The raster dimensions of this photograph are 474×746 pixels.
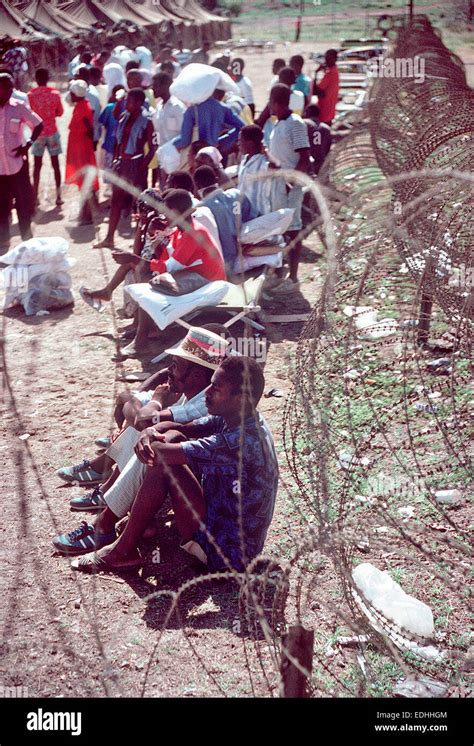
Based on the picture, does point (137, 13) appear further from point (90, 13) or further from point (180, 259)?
point (180, 259)

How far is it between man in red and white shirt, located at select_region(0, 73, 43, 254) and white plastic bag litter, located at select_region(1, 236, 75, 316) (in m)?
1.25

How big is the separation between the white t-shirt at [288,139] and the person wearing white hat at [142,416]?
3.74 m

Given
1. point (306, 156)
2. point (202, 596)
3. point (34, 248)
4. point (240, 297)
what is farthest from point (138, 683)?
point (306, 156)

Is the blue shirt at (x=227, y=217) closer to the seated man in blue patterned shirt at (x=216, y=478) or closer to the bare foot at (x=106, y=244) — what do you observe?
the bare foot at (x=106, y=244)

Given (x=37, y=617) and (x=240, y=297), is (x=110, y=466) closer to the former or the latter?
(x=37, y=617)

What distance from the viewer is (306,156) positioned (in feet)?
24.9

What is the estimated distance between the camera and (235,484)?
375 cm

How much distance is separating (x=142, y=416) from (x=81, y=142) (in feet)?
22.1

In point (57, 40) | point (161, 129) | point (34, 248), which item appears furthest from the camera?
point (57, 40)

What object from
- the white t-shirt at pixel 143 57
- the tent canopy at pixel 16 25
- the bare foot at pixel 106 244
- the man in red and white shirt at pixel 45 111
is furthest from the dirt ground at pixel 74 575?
the tent canopy at pixel 16 25

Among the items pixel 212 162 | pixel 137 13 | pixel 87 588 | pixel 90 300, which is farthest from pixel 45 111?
pixel 137 13

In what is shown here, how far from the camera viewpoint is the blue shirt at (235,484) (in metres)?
3.69
